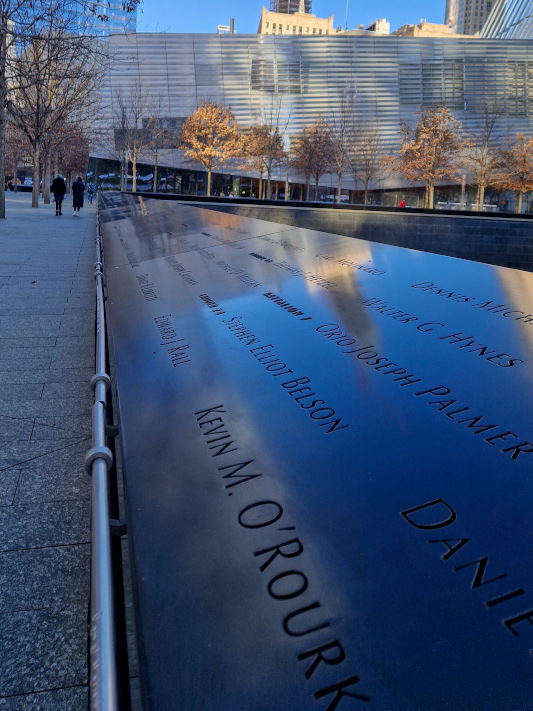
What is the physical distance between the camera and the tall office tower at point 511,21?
64.9 m

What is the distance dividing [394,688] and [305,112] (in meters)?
60.5

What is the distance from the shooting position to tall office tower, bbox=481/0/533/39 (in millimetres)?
64938

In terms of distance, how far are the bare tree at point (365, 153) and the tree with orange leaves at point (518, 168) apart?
1051cm

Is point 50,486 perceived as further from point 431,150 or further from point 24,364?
point 431,150

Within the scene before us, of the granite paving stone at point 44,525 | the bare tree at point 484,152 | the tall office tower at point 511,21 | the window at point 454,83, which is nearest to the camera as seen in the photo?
the granite paving stone at point 44,525

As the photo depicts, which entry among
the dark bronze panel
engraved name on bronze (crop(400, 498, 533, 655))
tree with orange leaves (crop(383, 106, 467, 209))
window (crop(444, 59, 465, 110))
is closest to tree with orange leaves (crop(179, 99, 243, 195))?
tree with orange leaves (crop(383, 106, 467, 209))

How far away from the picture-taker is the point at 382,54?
57.9 meters

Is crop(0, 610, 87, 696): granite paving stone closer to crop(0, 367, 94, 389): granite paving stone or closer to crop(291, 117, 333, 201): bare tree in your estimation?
crop(0, 367, 94, 389): granite paving stone

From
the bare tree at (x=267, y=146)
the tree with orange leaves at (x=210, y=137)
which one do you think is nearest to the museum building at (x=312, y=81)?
the bare tree at (x=267, y=146)

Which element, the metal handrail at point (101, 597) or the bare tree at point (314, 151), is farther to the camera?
the bare tree at point (314, 151)

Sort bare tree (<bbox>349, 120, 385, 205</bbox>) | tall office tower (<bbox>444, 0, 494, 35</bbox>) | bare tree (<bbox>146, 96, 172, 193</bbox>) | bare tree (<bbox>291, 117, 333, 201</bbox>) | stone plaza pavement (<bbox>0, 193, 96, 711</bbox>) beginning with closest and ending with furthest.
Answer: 1. stone plaza pavement (<bbox>0, 193, 96, 711</bbox>)
2. bare tree (<bbox>291, 117, 333, 201</bbox>)
3. bare tree (<bbox>146, 96, 172, 193</bbox>)
4. bare tree (<bbox>349, 120, 385, 205</bbox>)
5. tall office tower (<bbox>444, 0, 494, 35</bbox>)

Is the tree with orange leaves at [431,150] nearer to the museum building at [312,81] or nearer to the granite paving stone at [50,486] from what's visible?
the museum building at [312,81]

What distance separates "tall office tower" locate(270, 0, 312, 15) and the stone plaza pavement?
205882mm

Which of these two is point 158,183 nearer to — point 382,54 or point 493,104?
point 382,54
